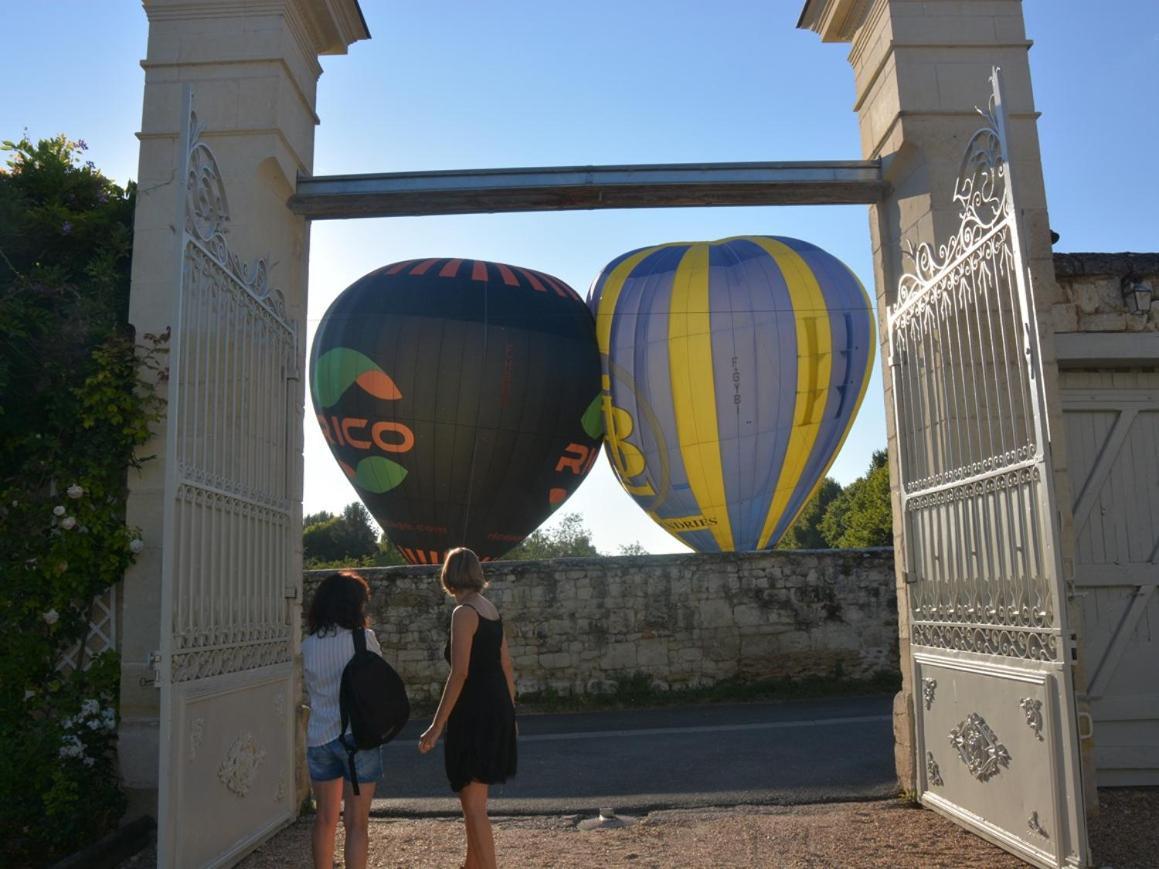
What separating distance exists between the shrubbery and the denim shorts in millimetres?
1520

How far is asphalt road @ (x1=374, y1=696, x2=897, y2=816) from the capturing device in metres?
5.86

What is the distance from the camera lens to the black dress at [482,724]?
148 inches

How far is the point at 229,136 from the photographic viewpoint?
18.4 feet

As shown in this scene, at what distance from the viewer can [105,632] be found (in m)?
5.09

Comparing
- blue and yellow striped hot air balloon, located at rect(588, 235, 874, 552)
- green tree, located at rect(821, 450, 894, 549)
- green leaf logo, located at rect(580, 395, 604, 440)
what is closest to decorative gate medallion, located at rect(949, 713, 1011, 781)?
blue and yellow striped hot air balloon, located at rect(588, 235, 874, 552)

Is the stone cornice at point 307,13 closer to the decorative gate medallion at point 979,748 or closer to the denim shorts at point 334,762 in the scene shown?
the denim shorts at point 334,762

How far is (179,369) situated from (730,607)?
8.87 metres

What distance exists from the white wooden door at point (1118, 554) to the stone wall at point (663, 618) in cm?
668

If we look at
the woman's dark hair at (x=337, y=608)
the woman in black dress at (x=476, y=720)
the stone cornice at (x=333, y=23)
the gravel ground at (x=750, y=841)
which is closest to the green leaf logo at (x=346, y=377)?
the stone cornice at (x=333, y=23)

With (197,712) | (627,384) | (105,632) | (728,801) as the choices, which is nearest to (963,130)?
(728,801)

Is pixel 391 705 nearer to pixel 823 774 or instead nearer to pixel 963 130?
pixel 823 774

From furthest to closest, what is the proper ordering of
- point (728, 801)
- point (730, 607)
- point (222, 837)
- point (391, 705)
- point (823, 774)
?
point (730, 607) < point (823, 774) < point (728, 801) < point (222, 837) < point (391, 705)

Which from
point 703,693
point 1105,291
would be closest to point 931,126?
point 1105,291

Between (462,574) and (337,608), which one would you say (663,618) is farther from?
(337,608)
